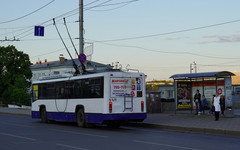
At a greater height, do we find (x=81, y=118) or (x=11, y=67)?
(x=11, y=67)

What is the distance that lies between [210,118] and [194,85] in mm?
4052

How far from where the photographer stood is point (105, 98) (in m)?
20.3

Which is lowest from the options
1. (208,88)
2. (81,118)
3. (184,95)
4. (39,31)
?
(81,118)

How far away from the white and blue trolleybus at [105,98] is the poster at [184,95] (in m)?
7.03

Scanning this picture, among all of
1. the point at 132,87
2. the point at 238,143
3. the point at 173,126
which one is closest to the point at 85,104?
the point at 132,87

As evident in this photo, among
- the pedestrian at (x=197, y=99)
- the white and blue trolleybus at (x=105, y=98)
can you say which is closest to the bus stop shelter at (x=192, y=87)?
the pedestrian at (x=197, y=99)

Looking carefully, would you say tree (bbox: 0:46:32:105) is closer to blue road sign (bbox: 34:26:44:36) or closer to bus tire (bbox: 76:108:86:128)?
blue road sign (bbox: 34:26:44:36)

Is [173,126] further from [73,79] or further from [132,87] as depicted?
[73,79]

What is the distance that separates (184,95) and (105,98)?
960 cm

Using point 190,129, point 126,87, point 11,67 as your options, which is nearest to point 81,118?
point 126,87

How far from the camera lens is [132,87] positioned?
21.1 meters

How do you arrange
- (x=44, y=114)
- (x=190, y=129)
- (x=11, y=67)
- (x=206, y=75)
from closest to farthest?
(x=190, y=129)
(x=206, y=75)
(x=44, y=114)
(x=11, y=67)

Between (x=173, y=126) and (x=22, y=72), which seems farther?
(x=22, y=72)

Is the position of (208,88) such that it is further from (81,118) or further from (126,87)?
(81,118)
